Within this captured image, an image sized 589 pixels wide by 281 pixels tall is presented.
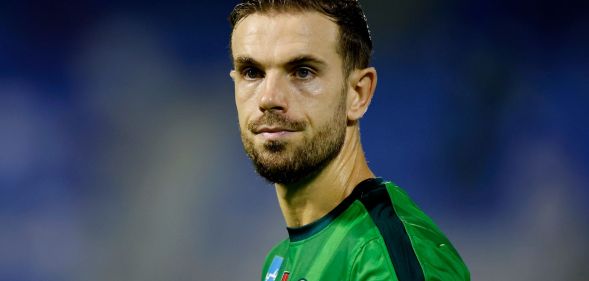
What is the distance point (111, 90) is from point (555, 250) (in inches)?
95.7

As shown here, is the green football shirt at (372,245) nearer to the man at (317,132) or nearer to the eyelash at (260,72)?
the man at (317,132)

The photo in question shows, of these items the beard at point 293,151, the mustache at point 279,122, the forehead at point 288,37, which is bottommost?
the beard at point 293,151

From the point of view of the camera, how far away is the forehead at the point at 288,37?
1847 millimetres

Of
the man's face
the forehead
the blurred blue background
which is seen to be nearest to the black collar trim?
the man's face

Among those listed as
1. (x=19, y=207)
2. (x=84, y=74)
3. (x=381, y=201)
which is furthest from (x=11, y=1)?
(x=381, y=201)

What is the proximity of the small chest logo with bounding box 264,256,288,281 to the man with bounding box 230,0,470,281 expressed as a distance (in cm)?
8

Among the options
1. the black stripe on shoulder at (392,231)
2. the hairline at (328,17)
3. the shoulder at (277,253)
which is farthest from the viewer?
the shoulder at (277,253)

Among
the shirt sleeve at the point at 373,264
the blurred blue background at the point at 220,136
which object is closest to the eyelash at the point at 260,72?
Answer: the shirt sleeve at the point at 373,264

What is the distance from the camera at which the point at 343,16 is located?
194 centimetres

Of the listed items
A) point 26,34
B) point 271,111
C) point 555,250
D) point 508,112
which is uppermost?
point 26,34

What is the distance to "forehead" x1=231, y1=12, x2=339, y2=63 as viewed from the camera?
6.06 ft

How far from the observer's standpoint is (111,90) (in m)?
4.42

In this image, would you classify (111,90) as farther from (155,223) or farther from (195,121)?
(155,223)

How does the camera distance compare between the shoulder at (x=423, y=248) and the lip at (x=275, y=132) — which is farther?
the lip at (x=275, y=132)
